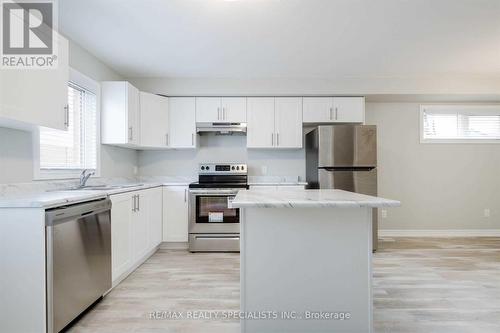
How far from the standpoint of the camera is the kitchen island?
1.70 metres

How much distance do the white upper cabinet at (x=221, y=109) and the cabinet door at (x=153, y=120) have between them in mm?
504

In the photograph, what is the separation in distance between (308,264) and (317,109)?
2.82 meters

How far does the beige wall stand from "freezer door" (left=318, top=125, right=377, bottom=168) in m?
1.00

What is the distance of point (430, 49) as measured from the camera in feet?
9.97

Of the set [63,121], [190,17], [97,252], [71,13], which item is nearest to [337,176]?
[190,17]

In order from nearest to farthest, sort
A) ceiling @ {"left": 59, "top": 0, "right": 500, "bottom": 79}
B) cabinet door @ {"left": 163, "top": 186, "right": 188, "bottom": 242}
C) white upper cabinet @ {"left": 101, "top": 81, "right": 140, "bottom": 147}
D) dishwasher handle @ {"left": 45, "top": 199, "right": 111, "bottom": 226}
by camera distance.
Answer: dishwasher handle @ {"left": 45, "top": 199, "right": 111, "bottom": 226} < ceiling @ {"left": 59, "top": 0, "right": 500, "bottom": 79} < white upper cabinet @ {"left": 101, "top": 81, "right": 140, "bottom": 147} < cabinet door @ {"left": 163, "top": 186, "right": 188, "bottom": 242}

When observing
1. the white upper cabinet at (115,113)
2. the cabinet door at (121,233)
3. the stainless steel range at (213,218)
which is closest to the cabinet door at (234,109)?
the stainless steel range at (213,218)

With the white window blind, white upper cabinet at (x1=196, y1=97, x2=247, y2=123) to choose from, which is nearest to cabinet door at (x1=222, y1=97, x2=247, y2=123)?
white upper cabinet at (x1=196, y1=97, x2=247, y2=123)

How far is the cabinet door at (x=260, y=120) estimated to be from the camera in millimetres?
4027

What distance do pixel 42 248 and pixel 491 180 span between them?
233 inches

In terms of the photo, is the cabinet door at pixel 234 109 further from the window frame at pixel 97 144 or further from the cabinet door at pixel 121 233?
the cabinet door at pixel 121 233

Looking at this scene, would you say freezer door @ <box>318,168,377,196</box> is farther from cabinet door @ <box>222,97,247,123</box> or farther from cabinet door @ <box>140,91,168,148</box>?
cabinet door @ <box>140,91,168,148</box>

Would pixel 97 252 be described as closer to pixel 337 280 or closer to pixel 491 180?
pixel 337 280

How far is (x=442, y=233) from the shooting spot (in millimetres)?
4418
